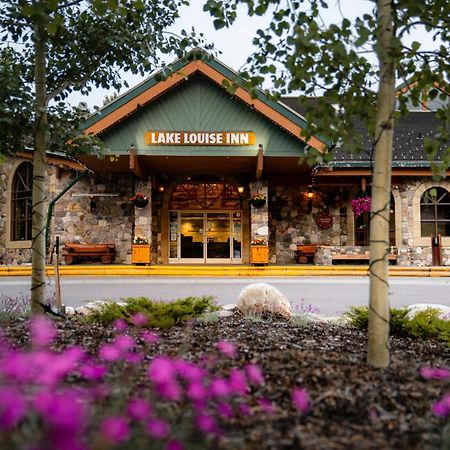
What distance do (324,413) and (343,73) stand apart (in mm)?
2326

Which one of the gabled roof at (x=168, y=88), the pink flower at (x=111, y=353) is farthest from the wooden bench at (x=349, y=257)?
the pink flower at (x=111, y=353)

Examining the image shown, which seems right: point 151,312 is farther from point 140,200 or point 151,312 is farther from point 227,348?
point 140,200

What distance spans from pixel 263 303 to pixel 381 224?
3.00 metres

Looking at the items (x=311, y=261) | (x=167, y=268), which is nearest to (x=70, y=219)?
(x=167, y=268)

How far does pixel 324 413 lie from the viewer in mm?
2314

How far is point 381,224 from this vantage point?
3127 mm

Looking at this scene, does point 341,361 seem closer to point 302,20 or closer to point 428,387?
point 428,387

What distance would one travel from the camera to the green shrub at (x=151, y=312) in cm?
473

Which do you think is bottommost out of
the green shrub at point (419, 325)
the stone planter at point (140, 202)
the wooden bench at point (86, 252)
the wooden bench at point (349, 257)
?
the green shrub at point (419, 325)

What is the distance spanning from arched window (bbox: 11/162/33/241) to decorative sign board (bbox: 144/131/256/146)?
247 inches

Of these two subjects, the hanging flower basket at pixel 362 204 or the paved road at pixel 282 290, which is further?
the hanging flower basket at pixel 362 204

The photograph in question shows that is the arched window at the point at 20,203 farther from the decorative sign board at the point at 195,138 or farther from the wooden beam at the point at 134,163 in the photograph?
the decorative sign board at the point at 195,138

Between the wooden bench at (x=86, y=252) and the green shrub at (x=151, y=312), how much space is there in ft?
39.0

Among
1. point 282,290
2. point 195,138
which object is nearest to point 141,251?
point 195,138
